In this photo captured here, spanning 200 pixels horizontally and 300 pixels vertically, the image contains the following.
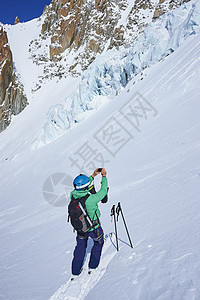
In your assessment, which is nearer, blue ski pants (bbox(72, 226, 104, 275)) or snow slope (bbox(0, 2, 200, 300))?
snow slope (bbox(0, 2, 200, 300))

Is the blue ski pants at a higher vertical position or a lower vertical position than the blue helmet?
lower

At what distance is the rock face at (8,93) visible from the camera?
137 feet

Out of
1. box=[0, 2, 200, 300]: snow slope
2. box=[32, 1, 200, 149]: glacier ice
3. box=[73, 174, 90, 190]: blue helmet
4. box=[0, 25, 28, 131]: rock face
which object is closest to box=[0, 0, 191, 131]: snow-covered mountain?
box=[0, 25, 28, 131]: rock face

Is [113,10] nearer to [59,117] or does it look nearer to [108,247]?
[59,117]

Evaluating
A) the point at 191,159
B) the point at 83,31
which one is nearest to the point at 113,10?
the point at 83,31

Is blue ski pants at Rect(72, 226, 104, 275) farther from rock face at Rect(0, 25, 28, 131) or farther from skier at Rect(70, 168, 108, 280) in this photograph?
rock face at Rect(0, 25, 28, 131)

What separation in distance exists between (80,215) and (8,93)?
152 feet

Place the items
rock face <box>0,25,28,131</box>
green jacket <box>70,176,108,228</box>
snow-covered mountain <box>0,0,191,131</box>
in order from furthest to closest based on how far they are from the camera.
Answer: rock face <box>0,25,28,131</box>
snow-covered mountain <box>0,0,191,131</box>
green jacket <box>70,176,108,228</box>

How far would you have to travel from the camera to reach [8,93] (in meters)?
42.8

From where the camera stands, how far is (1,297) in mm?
→ 2797

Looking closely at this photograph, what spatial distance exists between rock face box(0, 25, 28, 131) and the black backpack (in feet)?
141

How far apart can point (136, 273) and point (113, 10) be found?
156 ft

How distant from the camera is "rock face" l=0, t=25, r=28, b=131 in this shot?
41.9 meters

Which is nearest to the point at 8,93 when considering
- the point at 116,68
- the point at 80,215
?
the point at 116,68
